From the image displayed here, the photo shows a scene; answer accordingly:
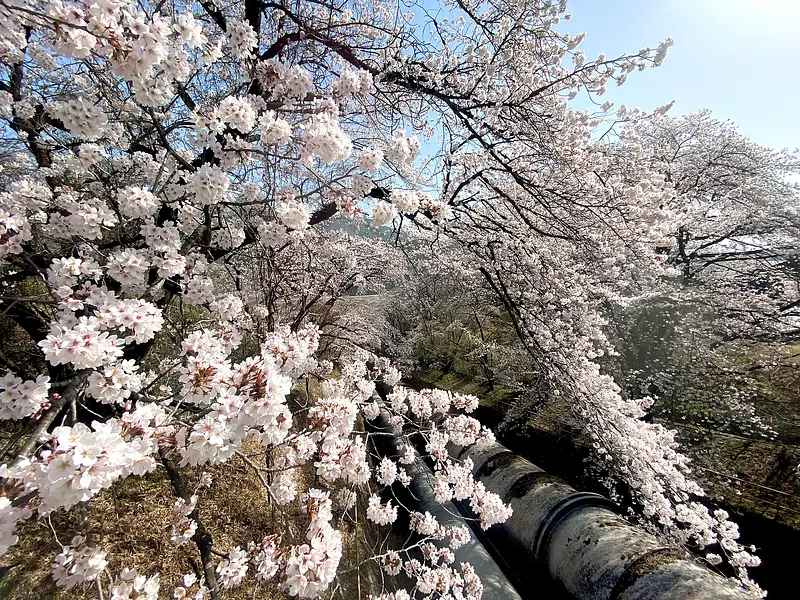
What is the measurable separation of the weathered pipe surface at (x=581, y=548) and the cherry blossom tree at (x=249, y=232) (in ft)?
2.31

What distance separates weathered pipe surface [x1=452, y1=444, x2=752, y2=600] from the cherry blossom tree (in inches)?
27.7

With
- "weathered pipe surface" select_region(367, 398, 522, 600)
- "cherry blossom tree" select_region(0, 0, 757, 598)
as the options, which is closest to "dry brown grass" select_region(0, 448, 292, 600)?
"cherry blossom tree" select_region(0, 0, 757, 598)

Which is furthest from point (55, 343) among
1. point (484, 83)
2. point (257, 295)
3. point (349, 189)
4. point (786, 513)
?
point (786, 513)

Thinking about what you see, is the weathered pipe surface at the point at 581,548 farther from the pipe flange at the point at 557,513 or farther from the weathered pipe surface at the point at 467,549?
the weathered pipe surface at the point at 467,549

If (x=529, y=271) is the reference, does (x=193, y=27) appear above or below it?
above

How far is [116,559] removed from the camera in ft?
10.7

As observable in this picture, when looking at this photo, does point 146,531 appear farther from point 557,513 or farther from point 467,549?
point 557,513

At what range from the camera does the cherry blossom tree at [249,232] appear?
1.51m

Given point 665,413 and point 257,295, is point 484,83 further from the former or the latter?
point 665,413

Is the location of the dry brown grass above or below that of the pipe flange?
below

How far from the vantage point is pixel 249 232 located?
3.49 m

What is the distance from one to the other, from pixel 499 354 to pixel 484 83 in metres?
7.63

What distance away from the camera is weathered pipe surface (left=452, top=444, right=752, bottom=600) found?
3.30m

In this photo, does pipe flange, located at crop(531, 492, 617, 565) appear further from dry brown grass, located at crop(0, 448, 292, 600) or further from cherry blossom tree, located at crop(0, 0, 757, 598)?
dry brown grass, located at crop(0, 448, 292, 600)
